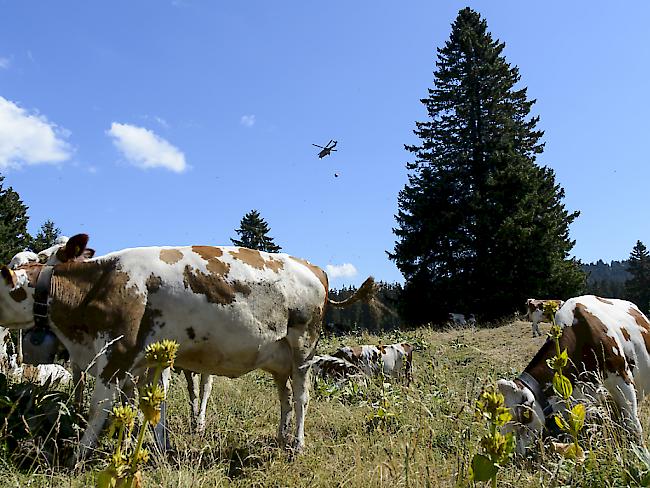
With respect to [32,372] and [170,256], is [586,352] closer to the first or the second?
[170,256]

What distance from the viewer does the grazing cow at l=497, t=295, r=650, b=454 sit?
15.0ft

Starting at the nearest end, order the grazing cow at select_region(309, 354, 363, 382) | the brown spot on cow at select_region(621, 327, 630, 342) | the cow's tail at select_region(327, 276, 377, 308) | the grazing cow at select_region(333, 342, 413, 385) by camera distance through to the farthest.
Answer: the brown spot on cow at select_region(621, 327, 630, 342), the cow's tail at select_region(327, 276, 377, 308), the grazing cow at select_region(309, 354, 363, 382), the grazing cow at select_region(333, 342, 413, 385)

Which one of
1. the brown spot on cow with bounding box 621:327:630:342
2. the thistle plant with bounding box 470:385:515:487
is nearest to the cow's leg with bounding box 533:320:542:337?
the brown spot on cow with bounding box 621:327:630:342

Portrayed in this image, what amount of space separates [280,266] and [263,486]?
204cm

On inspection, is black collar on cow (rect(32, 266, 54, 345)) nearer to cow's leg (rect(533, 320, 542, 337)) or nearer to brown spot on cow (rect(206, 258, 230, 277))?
brown spot on cow (rect(206, 258, 230, 277))

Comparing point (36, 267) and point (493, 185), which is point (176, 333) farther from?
point (493, 185)

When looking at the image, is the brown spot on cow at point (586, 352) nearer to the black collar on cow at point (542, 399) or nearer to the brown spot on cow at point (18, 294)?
the black collar on cow at point (542, 399)

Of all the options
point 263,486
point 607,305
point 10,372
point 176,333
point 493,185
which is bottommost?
point 263,486

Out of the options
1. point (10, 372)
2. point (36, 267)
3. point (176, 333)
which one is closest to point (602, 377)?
point (176, 333)

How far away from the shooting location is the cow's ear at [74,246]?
4.86m

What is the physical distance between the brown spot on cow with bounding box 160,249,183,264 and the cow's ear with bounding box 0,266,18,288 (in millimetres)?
1219

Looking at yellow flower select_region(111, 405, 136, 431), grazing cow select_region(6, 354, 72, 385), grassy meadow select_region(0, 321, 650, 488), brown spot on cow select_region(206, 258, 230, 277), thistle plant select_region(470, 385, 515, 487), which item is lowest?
grassy meadow select_region(0, 321, 650, 488)

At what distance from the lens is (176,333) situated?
14.1 feet

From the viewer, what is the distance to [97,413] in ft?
12.8
